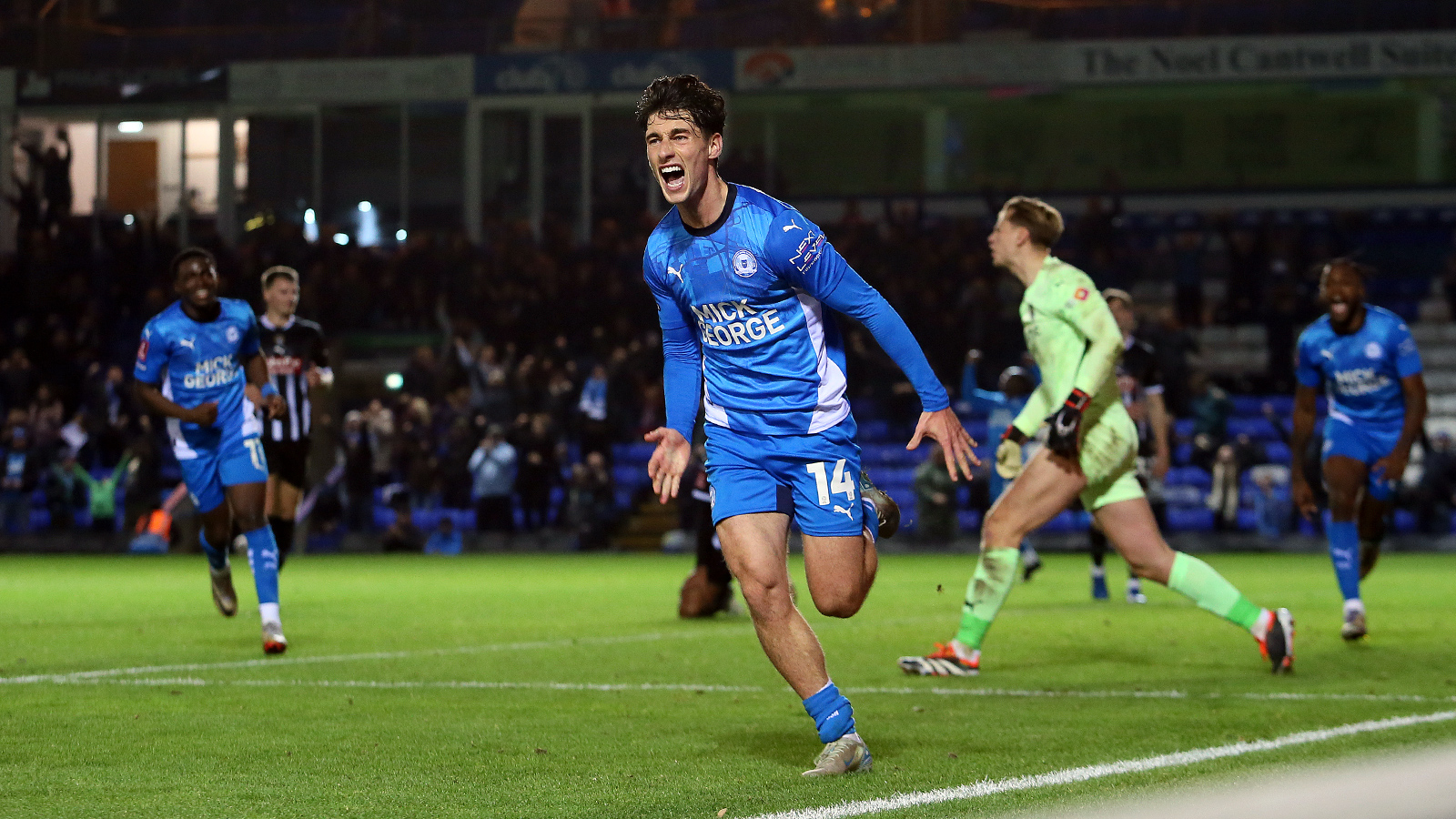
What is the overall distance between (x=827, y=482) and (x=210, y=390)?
5745 millimetres

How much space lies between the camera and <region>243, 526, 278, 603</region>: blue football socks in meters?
9.82

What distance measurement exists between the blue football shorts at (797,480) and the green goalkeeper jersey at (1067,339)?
2990mm

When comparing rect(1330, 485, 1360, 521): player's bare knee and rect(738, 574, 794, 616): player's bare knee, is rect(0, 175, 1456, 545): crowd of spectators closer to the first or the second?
rect(1330, 485, 1360, 521): player's bare knee

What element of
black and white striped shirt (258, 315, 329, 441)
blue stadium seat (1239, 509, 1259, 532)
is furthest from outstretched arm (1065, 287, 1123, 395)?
blue stadium seat (1239, 509, 1259, 532)

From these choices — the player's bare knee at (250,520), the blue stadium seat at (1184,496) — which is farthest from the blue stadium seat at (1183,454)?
the player's bare knee at (250,520)

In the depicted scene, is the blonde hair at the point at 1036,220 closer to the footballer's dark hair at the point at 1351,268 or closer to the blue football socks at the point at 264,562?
the footballer's dark hair at the point at 1351,268

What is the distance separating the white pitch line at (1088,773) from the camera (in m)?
4.73

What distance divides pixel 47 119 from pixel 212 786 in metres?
35.5

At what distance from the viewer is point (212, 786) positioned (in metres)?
5.22

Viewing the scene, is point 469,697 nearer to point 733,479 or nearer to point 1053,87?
point 733,479

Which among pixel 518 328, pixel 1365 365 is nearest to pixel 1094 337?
pixel 1365 365

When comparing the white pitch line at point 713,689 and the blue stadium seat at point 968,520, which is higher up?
the white pitch line at point 713,689

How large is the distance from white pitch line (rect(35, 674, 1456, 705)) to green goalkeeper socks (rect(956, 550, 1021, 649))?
69 centimetres

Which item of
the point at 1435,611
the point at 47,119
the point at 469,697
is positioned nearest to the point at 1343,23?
the point at 1435,611
